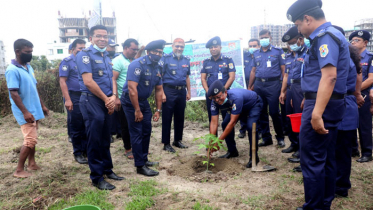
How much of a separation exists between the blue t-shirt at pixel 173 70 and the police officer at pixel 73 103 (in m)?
1.68

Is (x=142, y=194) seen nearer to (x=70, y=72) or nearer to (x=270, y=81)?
(x=70, y=72)

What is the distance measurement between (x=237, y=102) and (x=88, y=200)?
2414 mm

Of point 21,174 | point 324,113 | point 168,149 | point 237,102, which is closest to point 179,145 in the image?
point 168,149

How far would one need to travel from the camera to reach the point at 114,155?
16.5ft

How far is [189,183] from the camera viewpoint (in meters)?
3.57

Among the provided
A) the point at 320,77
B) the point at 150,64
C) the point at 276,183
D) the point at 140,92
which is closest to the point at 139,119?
the point at 140,92

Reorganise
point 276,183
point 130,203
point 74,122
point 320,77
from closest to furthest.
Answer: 1. point 320,77
2. point 130,203
3. point 276,183
4. point 74,122

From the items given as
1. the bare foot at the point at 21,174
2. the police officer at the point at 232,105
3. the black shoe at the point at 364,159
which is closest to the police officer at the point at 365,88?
the black shoe at the point at 364,159

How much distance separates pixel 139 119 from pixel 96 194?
3.97 feet

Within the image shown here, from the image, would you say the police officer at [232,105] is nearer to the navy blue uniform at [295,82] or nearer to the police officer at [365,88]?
the navy blue uniform at [295,82]

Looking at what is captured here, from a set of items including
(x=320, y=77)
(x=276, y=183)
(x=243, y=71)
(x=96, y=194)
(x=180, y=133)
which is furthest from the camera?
(x=243, y=71)

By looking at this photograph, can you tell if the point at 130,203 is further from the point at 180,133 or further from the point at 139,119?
the point at 180,133

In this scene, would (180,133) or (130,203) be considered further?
(180,133)

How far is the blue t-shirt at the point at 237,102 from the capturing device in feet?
12.8
